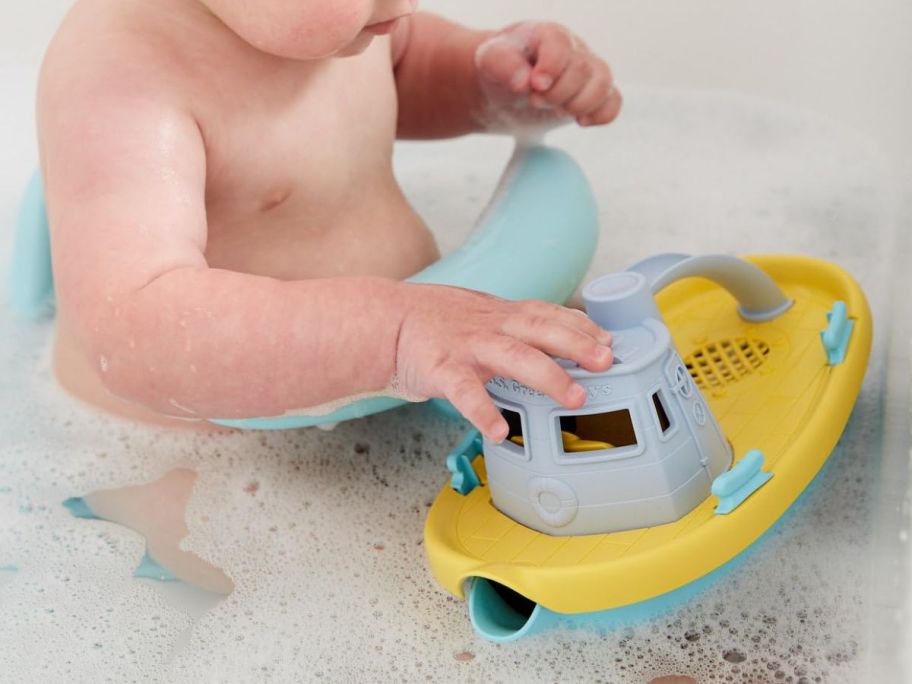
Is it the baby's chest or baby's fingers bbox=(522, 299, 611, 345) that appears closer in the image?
baby's fingers bbox=(522, 299, 611, 345)

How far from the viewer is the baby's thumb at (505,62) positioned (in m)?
1.17

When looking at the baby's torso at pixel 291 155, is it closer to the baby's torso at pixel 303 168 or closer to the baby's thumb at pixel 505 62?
the baby's torso at pixel 303 168

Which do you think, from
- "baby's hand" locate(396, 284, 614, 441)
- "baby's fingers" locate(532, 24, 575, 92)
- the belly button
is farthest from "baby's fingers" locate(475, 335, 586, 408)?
"baby's fingers" locate(532, 24, 575, 92)

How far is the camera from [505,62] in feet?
3.85

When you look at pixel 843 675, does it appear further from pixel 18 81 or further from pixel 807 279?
pixel 18 81

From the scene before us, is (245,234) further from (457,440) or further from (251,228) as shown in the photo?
(457,440)

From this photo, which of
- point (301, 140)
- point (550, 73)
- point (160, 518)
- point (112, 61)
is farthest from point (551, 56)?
point (160, 518)

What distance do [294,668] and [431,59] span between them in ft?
2.01

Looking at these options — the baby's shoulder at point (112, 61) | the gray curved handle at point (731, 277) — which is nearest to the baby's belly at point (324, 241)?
the baby's shoulder at point (112, 61)

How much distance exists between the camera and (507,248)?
3.53ft

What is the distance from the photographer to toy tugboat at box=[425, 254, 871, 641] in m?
0.82

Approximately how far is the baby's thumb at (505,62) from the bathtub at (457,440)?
9.2 inches

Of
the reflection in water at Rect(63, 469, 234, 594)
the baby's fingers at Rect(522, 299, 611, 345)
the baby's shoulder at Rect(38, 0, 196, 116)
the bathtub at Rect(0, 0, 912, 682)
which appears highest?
the baby's shoulder at Rect(38, 0, 196, 116)

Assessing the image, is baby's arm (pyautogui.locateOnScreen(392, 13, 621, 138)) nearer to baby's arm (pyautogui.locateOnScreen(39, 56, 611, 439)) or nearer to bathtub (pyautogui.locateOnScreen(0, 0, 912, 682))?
bathtub (pyautogui.locateOnScreen(0, 0, 912, 682))
